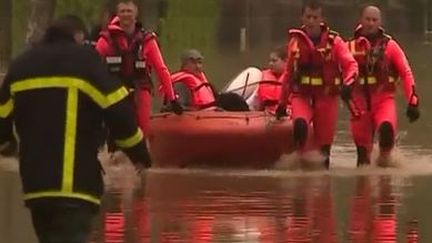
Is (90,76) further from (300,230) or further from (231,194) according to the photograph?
(231,194)

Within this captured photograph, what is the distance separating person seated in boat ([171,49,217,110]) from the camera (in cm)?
1764

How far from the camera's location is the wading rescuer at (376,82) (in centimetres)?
1650

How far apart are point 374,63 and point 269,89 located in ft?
6.17

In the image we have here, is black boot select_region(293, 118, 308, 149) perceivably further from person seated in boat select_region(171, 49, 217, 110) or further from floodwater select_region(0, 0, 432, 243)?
person seated in boat select_region(171, 49, 217, 110)

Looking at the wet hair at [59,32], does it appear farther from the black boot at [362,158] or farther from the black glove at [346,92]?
the black boot at [362,158]

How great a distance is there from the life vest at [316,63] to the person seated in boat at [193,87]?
153 centimetres

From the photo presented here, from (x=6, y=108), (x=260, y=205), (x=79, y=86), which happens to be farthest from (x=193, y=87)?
(x=79, y=86)

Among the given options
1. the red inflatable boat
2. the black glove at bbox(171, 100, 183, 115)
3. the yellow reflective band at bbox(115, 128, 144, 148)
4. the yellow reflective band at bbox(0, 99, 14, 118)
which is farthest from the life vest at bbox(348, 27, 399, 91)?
the yellow reflective band at bbox(0, 99, 14, 118)

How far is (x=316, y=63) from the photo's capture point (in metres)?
16.4

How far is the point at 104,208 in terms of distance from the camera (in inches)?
519

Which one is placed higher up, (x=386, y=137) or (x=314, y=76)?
(x=314, y=76)

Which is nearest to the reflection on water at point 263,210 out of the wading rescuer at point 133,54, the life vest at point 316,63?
the wading rescuer at point 133,54

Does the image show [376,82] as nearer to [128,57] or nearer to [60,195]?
[128,57]

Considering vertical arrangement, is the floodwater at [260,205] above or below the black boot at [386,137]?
below
